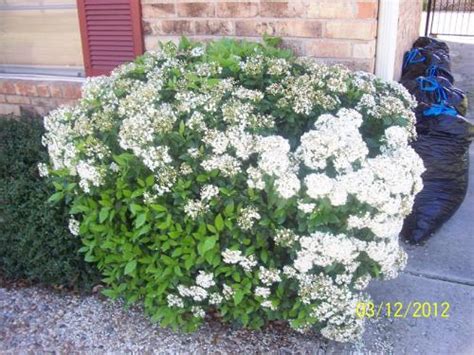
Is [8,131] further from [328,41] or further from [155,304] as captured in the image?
[328,41]

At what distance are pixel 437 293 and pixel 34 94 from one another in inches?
123

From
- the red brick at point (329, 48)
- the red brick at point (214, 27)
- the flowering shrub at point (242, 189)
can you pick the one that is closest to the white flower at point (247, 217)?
the flowering shrub at point (242, 189)

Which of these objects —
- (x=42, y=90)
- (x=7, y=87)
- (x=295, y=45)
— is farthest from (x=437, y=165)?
(x=7, y=87)

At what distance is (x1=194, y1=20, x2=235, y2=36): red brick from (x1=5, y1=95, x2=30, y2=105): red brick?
5.34 feet

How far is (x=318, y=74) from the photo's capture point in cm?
255

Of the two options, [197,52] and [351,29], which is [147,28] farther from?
[351,29]

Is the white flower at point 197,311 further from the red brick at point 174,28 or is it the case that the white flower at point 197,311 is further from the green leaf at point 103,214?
the red brick at point 174,28

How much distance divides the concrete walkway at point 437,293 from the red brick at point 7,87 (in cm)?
307

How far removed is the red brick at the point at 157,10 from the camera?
334cm

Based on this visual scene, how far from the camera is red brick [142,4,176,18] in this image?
132 inches

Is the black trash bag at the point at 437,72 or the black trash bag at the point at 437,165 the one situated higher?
the black trash bag at the point at 437,72

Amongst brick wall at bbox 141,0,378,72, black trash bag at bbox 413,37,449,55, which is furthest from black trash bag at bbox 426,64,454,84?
brick wall at bbox 141,0,378,72

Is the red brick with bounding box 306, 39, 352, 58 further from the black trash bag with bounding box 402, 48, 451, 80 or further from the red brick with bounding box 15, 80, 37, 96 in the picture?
the red brick with bounding box 15, 80, 37, 96

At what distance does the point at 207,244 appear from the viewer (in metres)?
2.16
